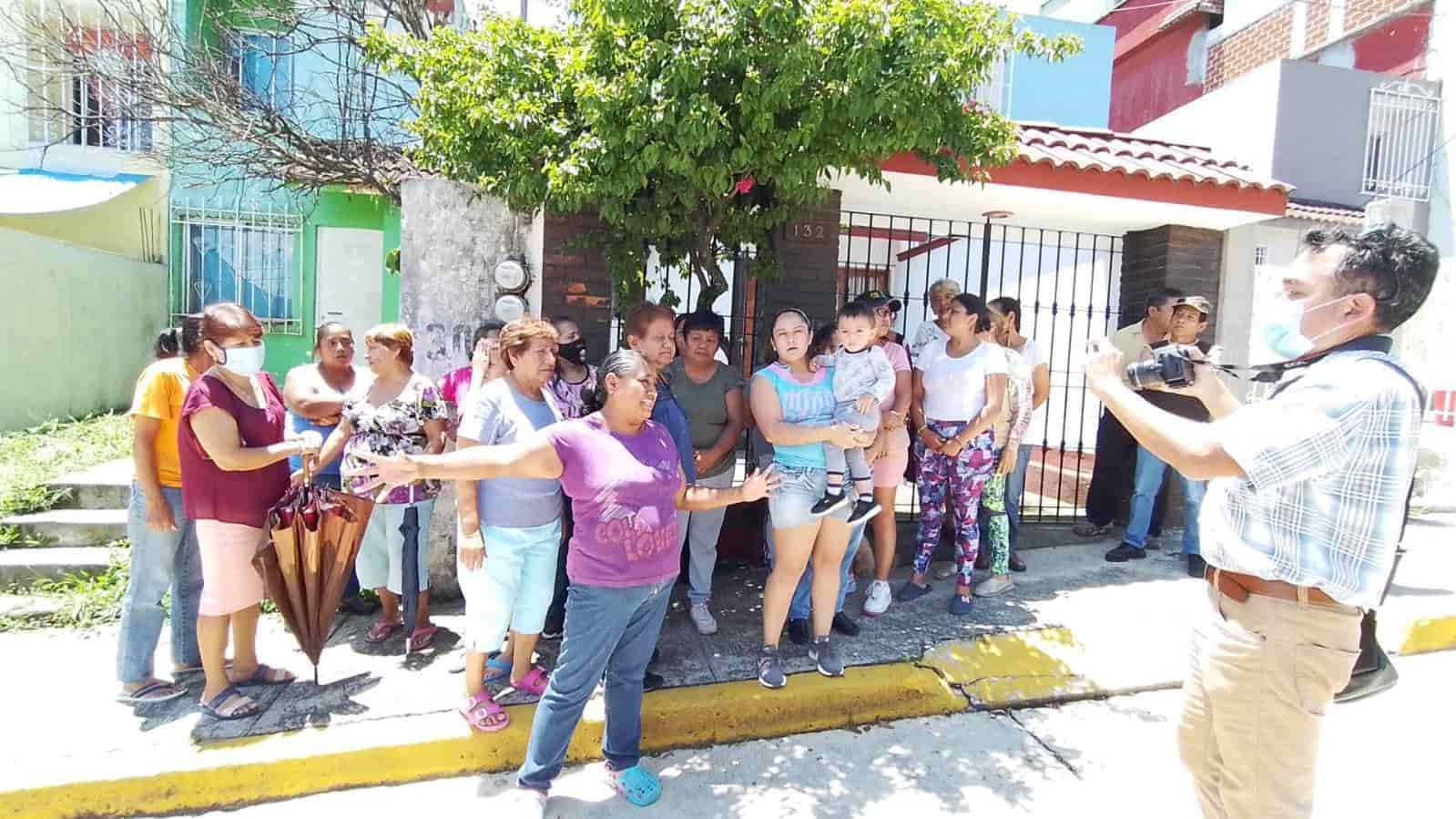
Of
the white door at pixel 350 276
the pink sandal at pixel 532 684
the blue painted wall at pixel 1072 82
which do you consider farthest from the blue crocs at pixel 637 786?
the blue painted wall at pixel 1072 82

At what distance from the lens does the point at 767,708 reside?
3207 mm

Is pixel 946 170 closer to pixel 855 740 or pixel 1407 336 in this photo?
pixel 855 740

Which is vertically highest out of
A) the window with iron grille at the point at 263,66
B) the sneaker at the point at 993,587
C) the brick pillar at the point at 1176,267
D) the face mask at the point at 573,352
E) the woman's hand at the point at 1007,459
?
the window with iron grille at the point at 263,66

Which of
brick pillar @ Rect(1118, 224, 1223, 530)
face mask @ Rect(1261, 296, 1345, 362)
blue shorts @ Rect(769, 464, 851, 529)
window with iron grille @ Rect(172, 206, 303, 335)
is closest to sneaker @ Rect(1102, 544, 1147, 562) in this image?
brick pillar @ Rect(1118, 224, 1223, 530)

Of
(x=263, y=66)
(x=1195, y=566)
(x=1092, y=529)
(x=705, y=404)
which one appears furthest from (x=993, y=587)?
(x=263, y=66)

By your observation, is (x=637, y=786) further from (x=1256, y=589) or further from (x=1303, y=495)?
(x=1303, y=495)

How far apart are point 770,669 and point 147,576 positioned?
9.19ft

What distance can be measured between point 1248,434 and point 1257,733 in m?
0.80

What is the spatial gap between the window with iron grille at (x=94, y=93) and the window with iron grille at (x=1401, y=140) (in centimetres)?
1475

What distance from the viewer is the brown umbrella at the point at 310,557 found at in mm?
2986

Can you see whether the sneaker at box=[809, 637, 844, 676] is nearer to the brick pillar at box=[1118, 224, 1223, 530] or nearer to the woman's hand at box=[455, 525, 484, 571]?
the woman's hand at box=[455, 525, 484, 571]

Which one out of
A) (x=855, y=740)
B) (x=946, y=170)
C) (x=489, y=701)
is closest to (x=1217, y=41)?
(x=946, y=170)

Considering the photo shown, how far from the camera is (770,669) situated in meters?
3.31

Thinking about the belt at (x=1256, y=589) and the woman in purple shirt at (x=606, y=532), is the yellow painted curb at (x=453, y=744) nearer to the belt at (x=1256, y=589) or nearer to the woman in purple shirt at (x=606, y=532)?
the woman in purple shirt at (x=606, y=532)
